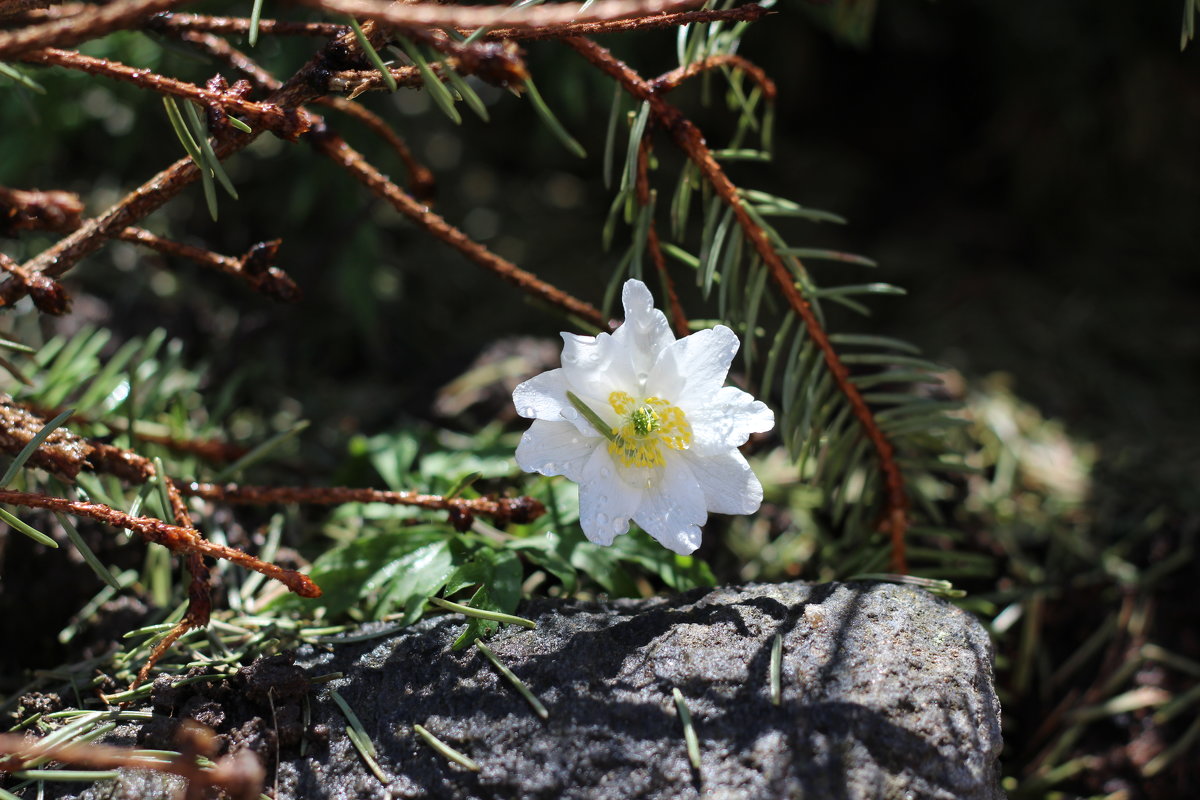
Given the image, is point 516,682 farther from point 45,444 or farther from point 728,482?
point 45,444

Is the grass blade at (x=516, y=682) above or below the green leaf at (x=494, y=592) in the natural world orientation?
below

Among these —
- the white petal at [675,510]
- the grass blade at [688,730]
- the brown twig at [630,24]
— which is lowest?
the grass blade at [688,730]

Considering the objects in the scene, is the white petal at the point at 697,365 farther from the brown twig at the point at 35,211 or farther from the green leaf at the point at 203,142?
the brown twig at the point at 35,211

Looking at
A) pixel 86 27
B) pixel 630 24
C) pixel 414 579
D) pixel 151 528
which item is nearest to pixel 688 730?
pixel 414 579

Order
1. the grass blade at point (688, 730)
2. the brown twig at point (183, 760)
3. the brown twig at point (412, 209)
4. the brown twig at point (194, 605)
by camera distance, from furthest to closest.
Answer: the brown twig at point (412, 209) → the brown twig at point (194, 605) → the grass blade at point (688, 730) → the brown twig at point (183, 760)

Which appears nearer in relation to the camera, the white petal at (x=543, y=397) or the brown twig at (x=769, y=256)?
the white petal at (x=543, y=397)

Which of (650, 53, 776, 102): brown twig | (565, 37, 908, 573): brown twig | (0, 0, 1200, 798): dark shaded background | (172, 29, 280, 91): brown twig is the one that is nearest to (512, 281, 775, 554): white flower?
(565, 37, 908, 573): brown twig

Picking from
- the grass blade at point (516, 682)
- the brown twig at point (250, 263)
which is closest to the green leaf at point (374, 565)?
the grass blade at point (516, 682)
